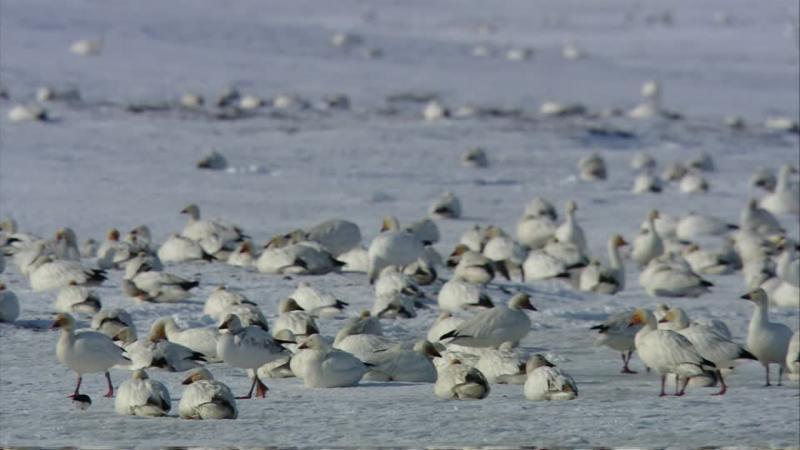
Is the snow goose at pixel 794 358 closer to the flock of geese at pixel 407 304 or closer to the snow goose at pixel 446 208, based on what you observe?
the flock of geese at pixel 407 304

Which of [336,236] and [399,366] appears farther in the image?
[336,236]

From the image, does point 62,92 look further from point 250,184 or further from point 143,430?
point 143,430

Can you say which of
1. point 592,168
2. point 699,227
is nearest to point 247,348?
point 699,227

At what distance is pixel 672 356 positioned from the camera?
32.0ft

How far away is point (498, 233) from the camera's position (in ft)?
51.7

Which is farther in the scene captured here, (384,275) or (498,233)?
(498,233)

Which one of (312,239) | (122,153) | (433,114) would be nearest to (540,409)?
(312,239)

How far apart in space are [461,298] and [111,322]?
3027mm

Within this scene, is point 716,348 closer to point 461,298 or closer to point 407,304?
point 461,298

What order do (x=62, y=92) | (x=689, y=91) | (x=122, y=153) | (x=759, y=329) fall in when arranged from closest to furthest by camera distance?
(x=759, y=329) < (x=122, y=153) < (x=62, y=92) < (x=689, y=91)

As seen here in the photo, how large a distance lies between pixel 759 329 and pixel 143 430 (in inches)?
180

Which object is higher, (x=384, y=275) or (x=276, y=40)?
(x=276, y=40)

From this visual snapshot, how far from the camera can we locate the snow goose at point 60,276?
12734 millimetres

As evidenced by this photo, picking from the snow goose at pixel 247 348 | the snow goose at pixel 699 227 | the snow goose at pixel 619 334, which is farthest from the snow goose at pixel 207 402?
the snow goose at pixel 699 227
